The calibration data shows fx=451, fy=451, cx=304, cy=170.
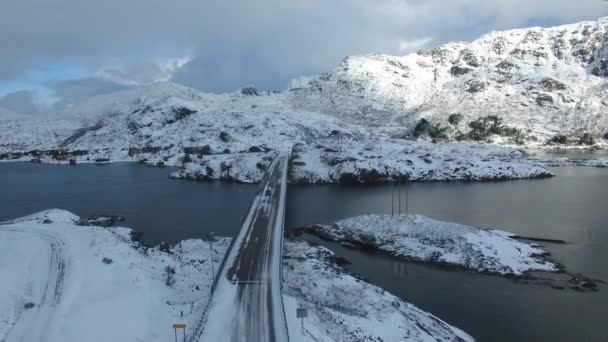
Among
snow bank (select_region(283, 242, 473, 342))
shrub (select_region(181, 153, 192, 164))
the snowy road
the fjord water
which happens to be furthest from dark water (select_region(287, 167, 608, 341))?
shrub (select_region(181, 153, 192, 164))

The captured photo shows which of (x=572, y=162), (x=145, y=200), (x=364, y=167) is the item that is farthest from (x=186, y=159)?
(x=572, y=162)

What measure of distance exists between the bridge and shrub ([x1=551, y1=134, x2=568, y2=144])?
181672 mm

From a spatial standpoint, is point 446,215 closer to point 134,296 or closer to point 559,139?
point 134,296

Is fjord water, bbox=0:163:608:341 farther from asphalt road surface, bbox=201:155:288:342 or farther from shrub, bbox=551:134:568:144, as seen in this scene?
shrub, bbox=551:134:568:144

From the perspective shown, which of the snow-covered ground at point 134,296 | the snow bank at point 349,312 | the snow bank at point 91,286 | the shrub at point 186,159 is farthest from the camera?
the shrub at point 186,159

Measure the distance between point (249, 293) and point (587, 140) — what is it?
19971 centimetres

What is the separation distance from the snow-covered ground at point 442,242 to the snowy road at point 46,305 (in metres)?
32.6

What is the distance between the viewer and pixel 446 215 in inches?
2864

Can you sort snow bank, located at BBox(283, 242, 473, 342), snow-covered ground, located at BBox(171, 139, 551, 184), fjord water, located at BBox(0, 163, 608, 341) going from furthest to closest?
snow-covered ground, located at BBox(171, 139, 551, 184) < fjord water, located at BBox(0, 163, 608, 341) < snow bank, located at BBox(283, 242, 473, 342)

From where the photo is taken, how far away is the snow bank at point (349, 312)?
3036 cm

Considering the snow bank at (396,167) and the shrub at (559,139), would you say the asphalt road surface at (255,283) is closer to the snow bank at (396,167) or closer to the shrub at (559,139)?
the snow bank at (396,167)

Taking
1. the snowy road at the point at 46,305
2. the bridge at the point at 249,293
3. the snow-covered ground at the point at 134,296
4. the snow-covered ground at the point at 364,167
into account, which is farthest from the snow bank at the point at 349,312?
the snow-covered ground at the point at 364,167

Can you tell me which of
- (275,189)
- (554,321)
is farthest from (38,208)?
(554,321)

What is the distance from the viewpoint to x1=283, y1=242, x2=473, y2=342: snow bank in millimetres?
30359
